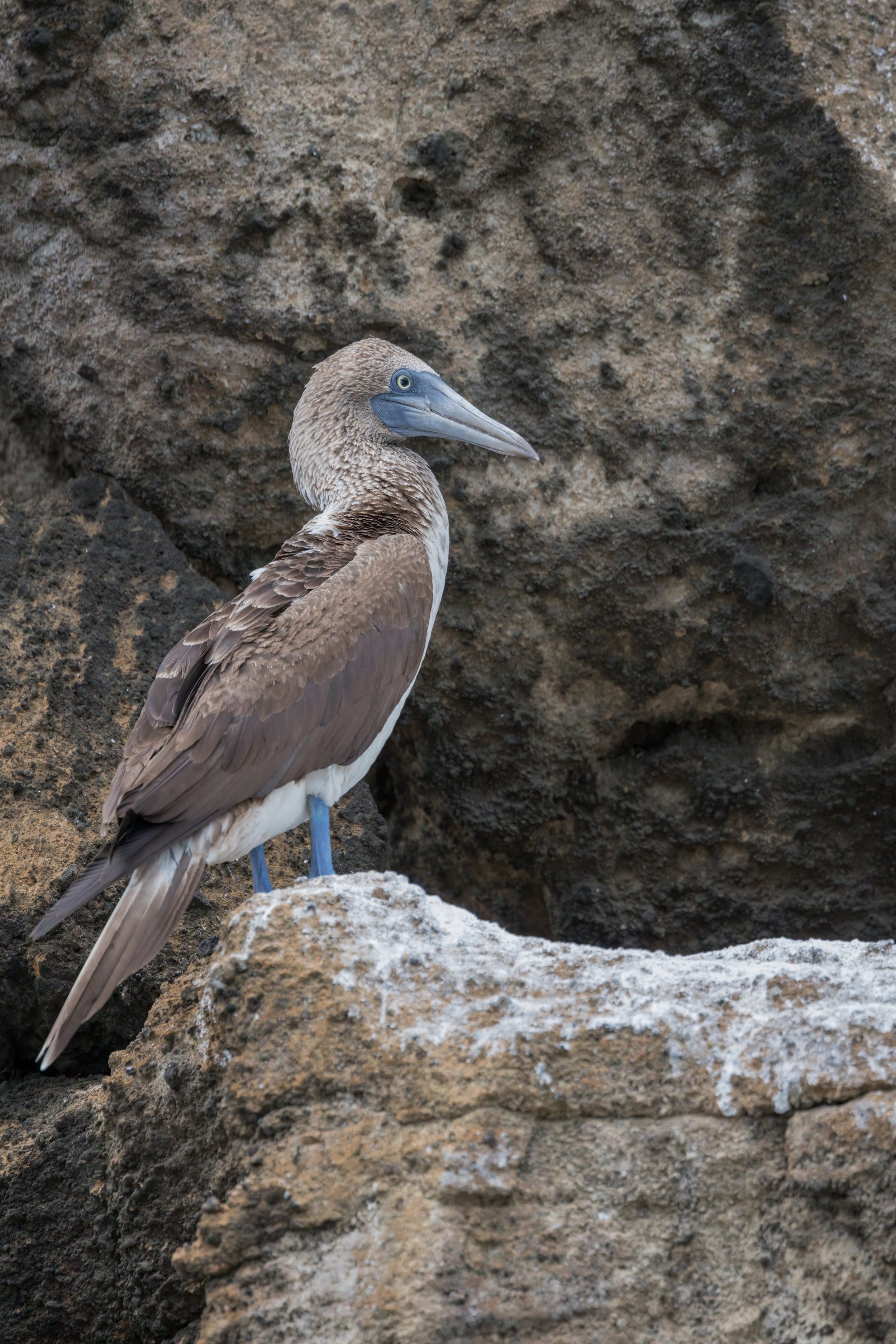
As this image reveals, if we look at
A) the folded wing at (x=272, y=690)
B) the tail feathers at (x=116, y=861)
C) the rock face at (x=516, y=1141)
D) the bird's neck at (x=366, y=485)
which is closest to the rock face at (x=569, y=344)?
the bird's neck at (x=366, y=485)

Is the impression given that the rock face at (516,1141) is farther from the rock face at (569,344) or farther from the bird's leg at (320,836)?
the rock face at (569,344)

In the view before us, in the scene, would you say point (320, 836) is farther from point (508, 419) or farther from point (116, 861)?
point (508, 419)

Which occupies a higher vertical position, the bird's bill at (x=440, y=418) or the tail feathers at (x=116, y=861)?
the tail feathers at (x=116, y=861)

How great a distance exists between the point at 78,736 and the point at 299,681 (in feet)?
3.49

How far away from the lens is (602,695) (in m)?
5.14

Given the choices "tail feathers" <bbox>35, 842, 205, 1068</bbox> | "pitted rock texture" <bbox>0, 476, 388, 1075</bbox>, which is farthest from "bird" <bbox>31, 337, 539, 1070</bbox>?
"pitted rock texture" <bbox>0, 476, 388, 1075</bbox>

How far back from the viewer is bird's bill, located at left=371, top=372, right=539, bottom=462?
448 cm

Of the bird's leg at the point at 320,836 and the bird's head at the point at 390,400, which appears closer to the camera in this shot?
the bird's leg at the point at 320,836

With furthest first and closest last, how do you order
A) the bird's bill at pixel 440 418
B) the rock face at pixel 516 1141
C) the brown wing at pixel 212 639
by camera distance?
1. the bird's bill at pixel 440 418
2. the brown wing at pixel 212 639
3. the rock face at pixel 516 1141

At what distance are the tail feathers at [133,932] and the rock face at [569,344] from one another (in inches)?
74.5

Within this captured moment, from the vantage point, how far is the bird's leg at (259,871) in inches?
153

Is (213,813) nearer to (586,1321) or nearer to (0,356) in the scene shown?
(586,1321)

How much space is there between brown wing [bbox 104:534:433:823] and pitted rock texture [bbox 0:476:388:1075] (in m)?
0.46

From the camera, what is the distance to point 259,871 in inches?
153
